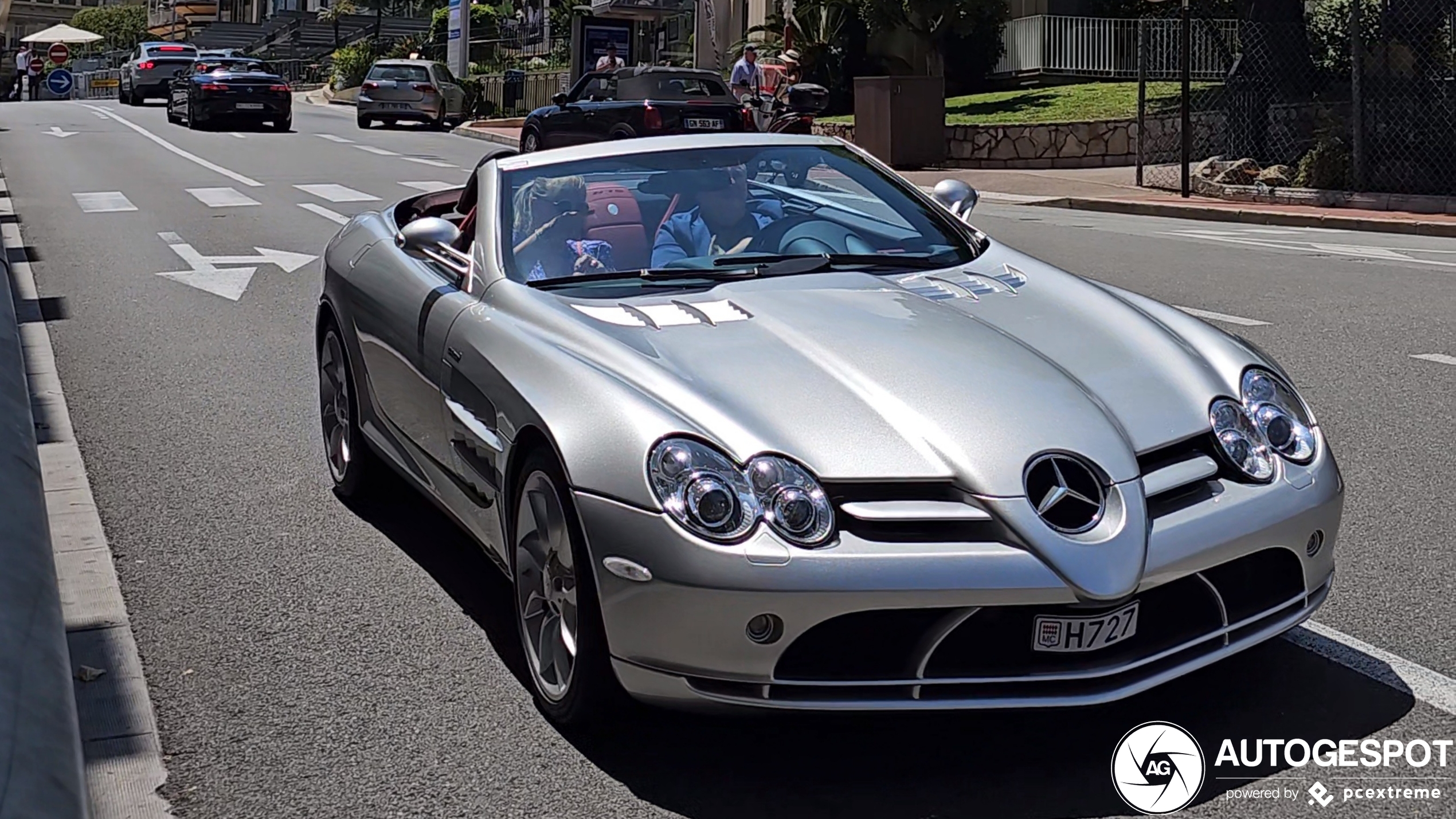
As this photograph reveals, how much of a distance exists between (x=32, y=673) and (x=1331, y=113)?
2037 cm

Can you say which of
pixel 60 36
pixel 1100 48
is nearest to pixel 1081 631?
pixel 1100 48

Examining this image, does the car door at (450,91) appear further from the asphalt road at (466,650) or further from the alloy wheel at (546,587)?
the alloy wheel at (546,587)

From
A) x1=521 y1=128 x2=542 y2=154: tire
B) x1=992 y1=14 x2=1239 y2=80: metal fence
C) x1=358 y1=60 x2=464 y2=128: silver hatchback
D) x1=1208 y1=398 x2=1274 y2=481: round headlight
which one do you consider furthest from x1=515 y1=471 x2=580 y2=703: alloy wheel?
x1=358 y1=60 x2=464 y2=128: silver hatchback

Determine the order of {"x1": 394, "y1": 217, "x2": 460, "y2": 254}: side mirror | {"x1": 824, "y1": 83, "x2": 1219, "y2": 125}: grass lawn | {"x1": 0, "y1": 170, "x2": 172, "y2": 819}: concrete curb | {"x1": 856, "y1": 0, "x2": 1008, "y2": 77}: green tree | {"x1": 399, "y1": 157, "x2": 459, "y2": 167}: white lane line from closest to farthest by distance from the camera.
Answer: {"x1": 0, "y1": 170, "x2": 172, "y2": 819}: concrete curb
{"x1": 394, "y1": 217, "x2": 460, "y2": 254}: side mirror
{"x1": 399, "y1": 157, "x2": 459, "y2": 167}: white lane line
{"x1": 824, "y1": 83, "x2": 1219, "y2": 125}: grass lawn
{"x1": 856, "y1": 0, "x2": 1008, "y2": 77}: green tree

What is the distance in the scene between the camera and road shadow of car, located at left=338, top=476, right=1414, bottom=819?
3680 millimetres

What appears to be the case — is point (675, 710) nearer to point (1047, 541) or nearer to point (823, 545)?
point (823, 545)

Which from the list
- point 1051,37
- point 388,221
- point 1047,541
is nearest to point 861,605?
point 1047,541

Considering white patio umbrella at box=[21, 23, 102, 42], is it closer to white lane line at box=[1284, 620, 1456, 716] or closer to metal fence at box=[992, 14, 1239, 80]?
metal fence at box=[992, 14, 1239, 80]

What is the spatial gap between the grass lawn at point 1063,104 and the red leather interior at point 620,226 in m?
22.1

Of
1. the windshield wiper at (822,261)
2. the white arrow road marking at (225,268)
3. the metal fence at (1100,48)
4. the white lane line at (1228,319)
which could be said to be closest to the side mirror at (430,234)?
the windshield wiper at (822,261)

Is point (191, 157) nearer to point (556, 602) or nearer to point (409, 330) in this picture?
point (409, 330)

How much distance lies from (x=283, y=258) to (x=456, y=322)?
1021cm

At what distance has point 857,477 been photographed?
366cm

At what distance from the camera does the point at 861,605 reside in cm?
354
